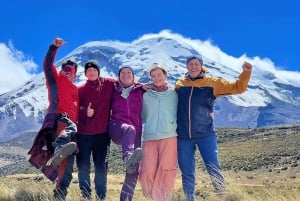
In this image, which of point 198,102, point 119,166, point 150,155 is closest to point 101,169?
point 150,155

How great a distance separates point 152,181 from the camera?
7223mm

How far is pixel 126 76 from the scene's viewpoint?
748cm

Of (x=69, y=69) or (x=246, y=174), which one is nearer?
(x=69, y=69)

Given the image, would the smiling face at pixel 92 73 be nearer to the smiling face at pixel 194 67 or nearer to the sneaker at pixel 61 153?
the sneaker at pixel 61 153

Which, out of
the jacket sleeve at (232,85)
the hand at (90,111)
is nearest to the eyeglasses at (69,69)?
the hand at (90,111)

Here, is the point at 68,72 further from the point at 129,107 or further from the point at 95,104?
the point at 129,107

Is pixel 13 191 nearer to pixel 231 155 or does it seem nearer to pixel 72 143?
pixel 72 143

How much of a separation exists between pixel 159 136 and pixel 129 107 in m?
0.62

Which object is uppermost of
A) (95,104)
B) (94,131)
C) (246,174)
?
(95,104)

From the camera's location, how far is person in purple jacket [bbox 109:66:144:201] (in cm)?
673

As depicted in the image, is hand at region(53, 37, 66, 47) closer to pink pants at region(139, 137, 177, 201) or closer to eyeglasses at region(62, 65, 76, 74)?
eyeglasses at region(62, 65, 76, 74)

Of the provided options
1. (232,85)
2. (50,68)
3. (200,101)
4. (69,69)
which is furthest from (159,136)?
(50,68)

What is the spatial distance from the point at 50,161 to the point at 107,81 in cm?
169

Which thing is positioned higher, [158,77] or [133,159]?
[158,77]
